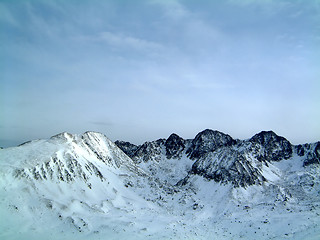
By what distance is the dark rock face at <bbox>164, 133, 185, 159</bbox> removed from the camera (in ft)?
402

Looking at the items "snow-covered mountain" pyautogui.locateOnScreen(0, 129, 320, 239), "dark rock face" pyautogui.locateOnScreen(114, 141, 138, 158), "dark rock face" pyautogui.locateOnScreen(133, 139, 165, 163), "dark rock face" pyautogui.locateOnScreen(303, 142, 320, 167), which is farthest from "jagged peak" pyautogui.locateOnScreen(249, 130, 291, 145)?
"dark rock face" pyautogui.locateOnScreen(114, 141, 138, 158)

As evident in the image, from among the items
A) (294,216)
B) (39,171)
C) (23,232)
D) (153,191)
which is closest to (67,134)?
(39,171)

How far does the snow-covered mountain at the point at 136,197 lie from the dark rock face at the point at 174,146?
16920 mm

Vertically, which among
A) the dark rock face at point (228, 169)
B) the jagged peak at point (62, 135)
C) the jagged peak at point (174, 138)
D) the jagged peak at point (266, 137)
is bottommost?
the dark rock face at point (228, 169)

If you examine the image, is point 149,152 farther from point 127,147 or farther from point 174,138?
point 127,147

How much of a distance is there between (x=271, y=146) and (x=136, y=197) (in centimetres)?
8216

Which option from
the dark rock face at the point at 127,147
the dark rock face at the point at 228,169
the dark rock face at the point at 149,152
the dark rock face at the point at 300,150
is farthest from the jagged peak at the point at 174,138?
the dark rock face at the point at 300,150

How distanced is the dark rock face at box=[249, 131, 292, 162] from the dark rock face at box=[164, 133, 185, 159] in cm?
3515

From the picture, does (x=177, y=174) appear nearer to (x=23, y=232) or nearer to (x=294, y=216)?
(x=294, y=216)

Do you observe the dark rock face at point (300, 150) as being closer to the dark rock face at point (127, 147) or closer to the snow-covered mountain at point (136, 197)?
the snow-covered mountain at point (136, 197)

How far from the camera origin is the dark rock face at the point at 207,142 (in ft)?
387

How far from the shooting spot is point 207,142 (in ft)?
397

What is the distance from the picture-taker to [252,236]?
4609 centimetres

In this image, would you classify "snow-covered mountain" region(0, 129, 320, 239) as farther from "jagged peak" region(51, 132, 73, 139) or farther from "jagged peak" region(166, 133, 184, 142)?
"jagged peak" region(166, 133, 184, 142)
